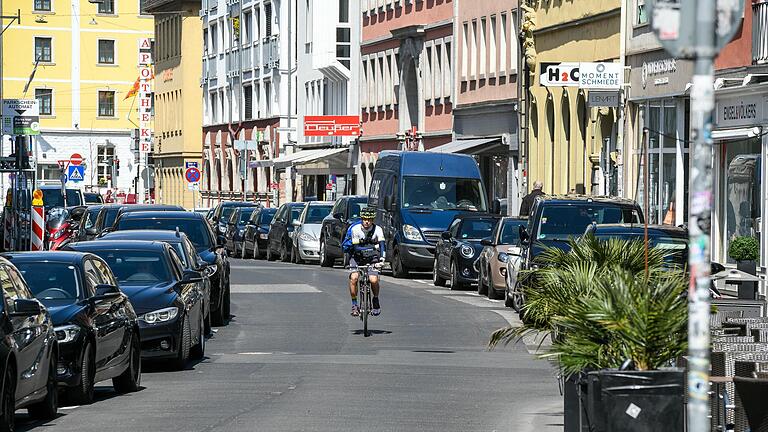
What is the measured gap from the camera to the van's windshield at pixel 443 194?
41.0 meters

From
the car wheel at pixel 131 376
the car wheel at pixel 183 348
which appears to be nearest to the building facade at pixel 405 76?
the car wheel at pixel 183 348

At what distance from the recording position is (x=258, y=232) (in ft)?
177

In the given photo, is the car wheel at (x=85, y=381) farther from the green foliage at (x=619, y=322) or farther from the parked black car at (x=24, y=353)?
the green foliage at (x=619, y=322)

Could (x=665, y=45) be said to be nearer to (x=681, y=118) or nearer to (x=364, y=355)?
(x=364, y=355)

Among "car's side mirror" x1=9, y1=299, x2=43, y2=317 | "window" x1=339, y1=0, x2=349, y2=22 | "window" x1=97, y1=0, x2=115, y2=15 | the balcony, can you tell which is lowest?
"car's side mirror" x1=9, y1=299, x2=43, y2=317

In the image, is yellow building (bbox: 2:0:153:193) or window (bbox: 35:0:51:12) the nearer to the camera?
yellow building (bbox: 2:0:153:193)

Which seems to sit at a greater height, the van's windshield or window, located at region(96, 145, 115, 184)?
window, located at region(96, 145, 115, 184)

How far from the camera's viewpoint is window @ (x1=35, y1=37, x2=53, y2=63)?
120875 millimetres

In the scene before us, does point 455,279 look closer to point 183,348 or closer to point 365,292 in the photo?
point 365,292

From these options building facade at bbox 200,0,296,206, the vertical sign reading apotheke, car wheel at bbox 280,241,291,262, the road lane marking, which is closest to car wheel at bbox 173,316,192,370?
the road lane marking

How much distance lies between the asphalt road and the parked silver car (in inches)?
722

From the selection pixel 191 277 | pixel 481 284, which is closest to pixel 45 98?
pixel 481 284

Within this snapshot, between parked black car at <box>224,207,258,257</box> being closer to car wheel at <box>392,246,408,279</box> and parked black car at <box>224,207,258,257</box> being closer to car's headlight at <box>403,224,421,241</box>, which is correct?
car wheel at <box>392,246,408,279</box>

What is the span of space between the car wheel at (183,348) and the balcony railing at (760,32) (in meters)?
14.5
